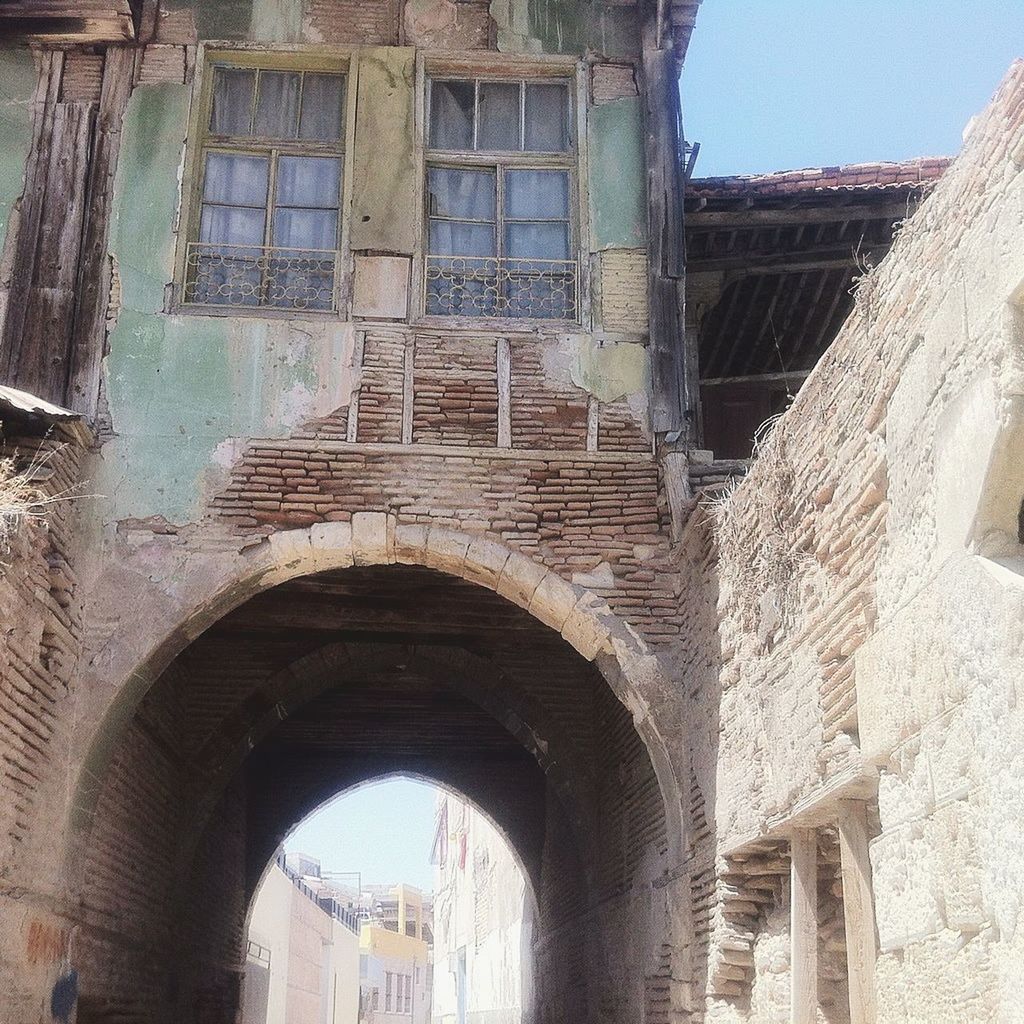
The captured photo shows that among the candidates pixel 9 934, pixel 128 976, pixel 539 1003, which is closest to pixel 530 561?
pixel 9 934

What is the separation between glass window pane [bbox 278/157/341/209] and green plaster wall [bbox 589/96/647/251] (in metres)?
1.67

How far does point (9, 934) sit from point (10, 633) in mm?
1417

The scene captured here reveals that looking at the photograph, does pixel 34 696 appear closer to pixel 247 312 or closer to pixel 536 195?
pixel 247 312

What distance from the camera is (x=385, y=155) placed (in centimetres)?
841

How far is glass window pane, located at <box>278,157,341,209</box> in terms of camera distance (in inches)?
332

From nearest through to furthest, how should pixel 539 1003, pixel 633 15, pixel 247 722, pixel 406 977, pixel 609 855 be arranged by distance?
1. pixel 633 15
2. pixel 609 855
3. pixel 247 722
4. pixel 539 1003
5. pixel 406 977

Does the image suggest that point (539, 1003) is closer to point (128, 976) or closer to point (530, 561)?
point (128, 976)

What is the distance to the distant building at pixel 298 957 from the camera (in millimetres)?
17594

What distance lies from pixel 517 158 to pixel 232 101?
75.5 inches

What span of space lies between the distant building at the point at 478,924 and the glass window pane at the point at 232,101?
29.4ft

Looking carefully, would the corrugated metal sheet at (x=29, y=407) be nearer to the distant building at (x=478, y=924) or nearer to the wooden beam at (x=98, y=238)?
the wooden beam at (x=98, y=238)

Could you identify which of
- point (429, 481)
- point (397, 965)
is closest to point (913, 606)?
point (429, 481)

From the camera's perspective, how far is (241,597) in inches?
296

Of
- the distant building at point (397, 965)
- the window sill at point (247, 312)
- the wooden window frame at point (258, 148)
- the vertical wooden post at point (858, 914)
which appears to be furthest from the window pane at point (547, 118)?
the distant building at point (397, 965)
